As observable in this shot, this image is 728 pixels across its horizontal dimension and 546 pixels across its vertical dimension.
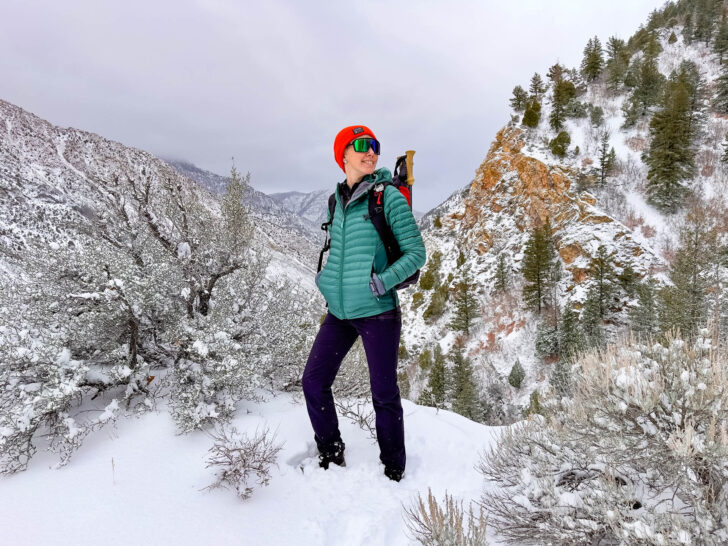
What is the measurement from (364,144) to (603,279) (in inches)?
942

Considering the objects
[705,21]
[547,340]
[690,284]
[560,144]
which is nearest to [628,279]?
[690,284]

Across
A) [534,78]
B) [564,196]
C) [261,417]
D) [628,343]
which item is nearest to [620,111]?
[534,78]

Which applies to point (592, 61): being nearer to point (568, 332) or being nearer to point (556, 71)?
point (556, 71)

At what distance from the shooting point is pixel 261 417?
9.37 ft

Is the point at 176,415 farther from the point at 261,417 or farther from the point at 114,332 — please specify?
the point at 114,332

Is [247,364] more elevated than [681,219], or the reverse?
[681,219]

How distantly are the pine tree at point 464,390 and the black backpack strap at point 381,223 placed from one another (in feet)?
66.3

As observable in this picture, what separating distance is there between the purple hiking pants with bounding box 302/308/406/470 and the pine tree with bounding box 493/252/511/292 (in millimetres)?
25957

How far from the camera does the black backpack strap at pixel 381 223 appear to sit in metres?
2.17

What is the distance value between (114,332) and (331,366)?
221 cm

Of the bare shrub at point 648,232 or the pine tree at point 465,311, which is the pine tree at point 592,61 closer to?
the bare shrub at point 648,232

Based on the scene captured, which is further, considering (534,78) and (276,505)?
(534,78)

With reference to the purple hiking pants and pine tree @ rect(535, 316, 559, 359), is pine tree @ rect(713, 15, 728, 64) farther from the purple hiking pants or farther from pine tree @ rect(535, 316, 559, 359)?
the purple hiking pants

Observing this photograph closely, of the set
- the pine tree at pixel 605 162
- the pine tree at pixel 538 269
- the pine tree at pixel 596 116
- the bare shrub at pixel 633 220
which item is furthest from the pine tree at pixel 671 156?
the pine tree at pixel 538 269
